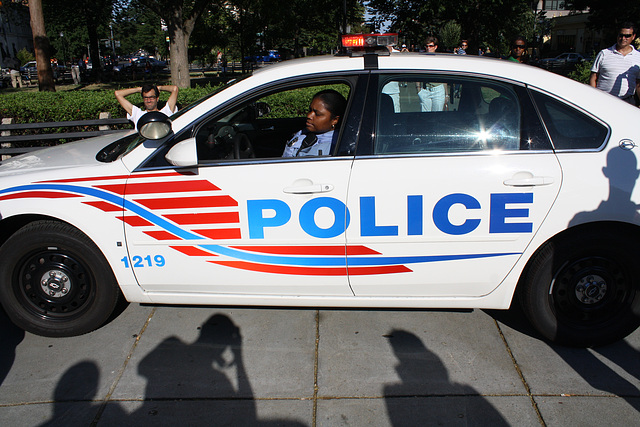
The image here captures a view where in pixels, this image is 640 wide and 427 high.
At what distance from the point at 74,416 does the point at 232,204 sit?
4.62ft

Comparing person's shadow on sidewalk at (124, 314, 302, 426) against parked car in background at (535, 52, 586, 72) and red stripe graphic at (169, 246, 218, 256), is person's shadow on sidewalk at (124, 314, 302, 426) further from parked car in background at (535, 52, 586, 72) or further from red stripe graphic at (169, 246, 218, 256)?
parked car in background at (535, 52, 586, 72)

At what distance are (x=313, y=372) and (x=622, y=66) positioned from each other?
200 inches

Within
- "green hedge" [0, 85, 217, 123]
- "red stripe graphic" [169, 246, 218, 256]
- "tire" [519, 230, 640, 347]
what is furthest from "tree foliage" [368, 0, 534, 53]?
"red stripe graphic" [169, 246, 218, 256]

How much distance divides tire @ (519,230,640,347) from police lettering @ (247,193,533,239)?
1.02ft

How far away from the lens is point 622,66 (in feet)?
19.6

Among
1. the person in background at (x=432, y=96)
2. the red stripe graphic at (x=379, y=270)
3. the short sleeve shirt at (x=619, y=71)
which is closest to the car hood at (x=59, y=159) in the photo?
the red stripe graphic at (x=379, y=270)

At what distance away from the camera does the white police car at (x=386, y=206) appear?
3072mm

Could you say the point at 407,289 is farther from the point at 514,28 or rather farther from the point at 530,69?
the point at 514,28

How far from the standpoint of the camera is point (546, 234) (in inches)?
122

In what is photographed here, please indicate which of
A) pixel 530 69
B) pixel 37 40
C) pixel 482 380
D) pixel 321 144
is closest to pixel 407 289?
pixel 482 380

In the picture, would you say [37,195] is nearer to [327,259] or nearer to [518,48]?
[327,259]

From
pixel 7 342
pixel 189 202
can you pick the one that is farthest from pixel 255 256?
pixel 7 342

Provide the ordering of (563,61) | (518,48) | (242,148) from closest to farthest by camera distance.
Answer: (242,148), (518,48), (563,61)

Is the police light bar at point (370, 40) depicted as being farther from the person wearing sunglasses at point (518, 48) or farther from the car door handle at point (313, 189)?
the person wearing sunglasses at point (518, 48)
